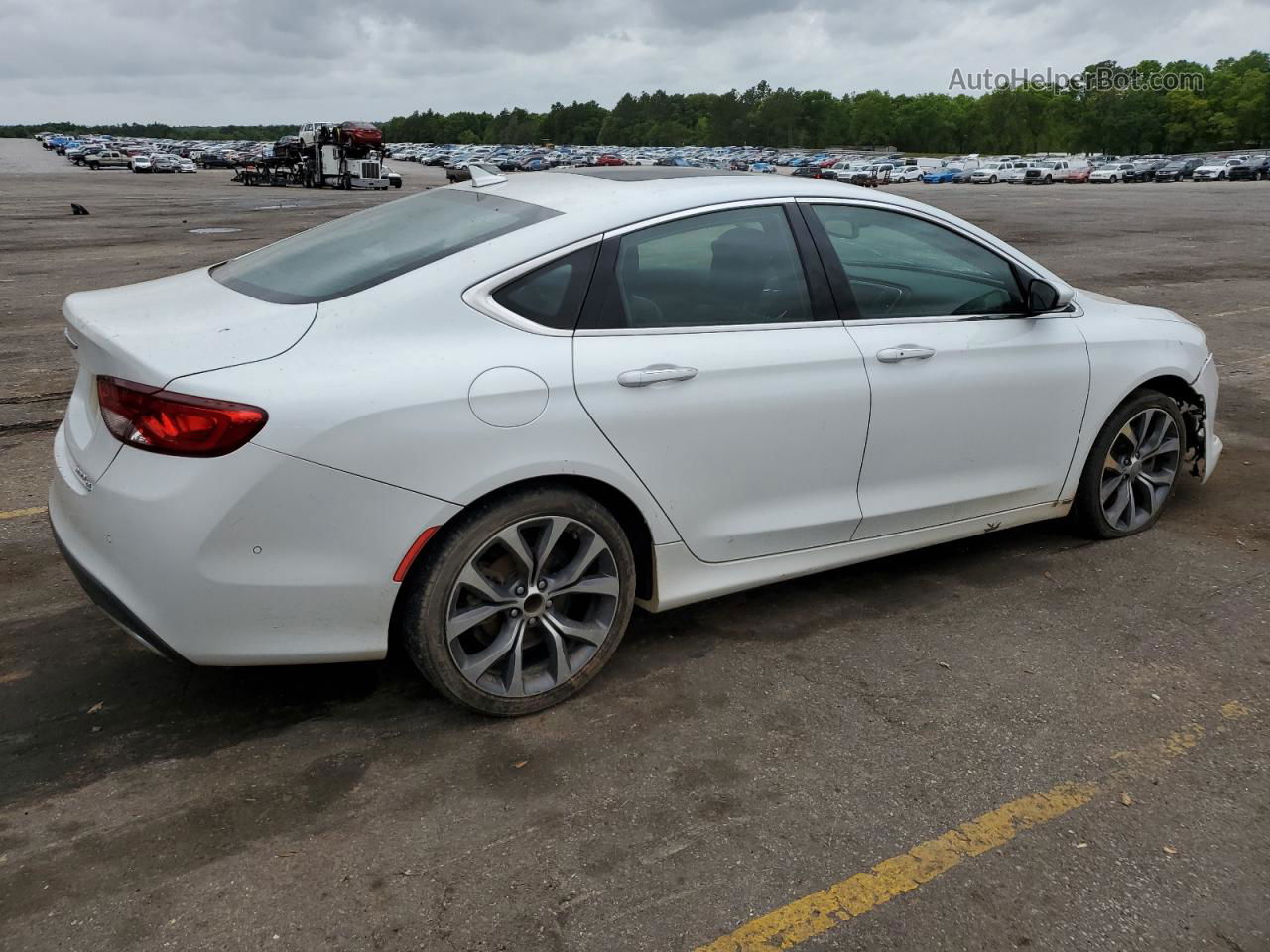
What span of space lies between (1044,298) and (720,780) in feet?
7.97

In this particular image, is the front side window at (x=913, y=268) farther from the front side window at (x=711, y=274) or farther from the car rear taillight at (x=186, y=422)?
the car rear taillight at (x=186, y=422)

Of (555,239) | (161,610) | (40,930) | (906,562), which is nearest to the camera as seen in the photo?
(40,930)

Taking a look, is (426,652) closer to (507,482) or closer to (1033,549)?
(507,482)

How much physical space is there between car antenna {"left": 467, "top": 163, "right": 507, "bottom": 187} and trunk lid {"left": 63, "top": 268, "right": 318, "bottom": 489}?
106 centimetres

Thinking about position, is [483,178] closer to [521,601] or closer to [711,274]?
[711,274]

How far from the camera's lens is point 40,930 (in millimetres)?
2383

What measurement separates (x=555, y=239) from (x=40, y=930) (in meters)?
2.28

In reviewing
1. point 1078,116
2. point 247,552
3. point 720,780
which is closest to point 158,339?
point 247,552

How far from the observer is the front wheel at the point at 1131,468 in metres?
4.64

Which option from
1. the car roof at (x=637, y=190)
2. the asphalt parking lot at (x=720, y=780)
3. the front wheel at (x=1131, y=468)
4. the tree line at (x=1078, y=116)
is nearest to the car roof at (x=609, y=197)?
the car roof at (x=637, y=190)

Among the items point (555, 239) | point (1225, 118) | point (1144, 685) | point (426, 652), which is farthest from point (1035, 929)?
point (1225, 118)

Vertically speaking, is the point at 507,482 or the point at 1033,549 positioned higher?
the point at 507,482

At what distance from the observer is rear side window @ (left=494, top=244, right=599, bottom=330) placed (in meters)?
3.17

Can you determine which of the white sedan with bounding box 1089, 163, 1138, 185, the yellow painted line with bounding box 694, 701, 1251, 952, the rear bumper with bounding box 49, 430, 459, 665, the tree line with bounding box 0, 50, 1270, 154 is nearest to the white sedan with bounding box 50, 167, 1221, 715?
the rear bumper with bounding box 49, 430, 459, 665
